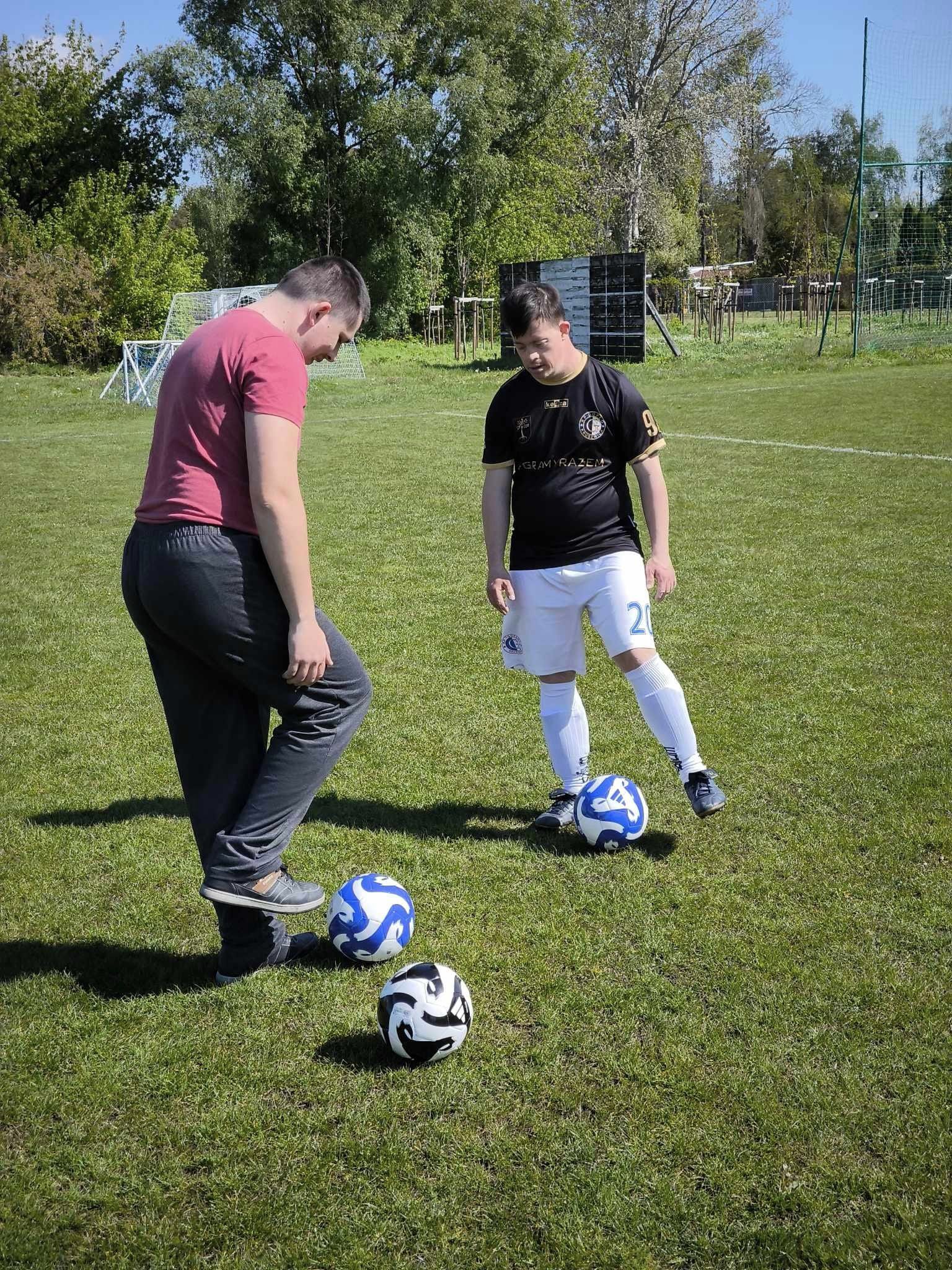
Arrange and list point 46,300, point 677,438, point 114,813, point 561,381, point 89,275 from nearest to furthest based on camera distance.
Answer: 1. point 561,381
2. point 114,813
3. point 677,438
4. point 46,300
5. point 89,275

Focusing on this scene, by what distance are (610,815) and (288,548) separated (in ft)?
6.03

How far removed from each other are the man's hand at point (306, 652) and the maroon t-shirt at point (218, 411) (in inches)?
11.7

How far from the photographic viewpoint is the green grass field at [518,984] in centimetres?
242

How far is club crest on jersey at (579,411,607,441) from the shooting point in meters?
4.07

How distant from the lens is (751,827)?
169 inches

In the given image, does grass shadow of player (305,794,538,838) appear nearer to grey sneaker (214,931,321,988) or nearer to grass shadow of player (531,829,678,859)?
grass shadow of player (531,829,678,859)

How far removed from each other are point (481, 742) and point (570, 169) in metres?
43.3

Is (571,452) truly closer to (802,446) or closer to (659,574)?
(659,574)

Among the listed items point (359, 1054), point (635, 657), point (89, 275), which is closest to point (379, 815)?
point (635, 657)

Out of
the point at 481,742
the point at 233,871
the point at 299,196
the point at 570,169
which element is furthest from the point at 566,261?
the point at 233,871

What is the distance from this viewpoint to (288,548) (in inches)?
A: 112

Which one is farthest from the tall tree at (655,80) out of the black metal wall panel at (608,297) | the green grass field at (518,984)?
the green grass field at (518,984)

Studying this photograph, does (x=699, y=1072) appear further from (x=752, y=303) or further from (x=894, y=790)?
(x=752, y=303)

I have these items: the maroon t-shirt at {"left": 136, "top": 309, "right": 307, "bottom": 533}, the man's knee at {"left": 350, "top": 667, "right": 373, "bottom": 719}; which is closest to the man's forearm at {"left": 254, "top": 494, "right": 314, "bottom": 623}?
the maroon t-shirt at {"left": 136, "top": 309, "right": 307, "bottom": 533}
